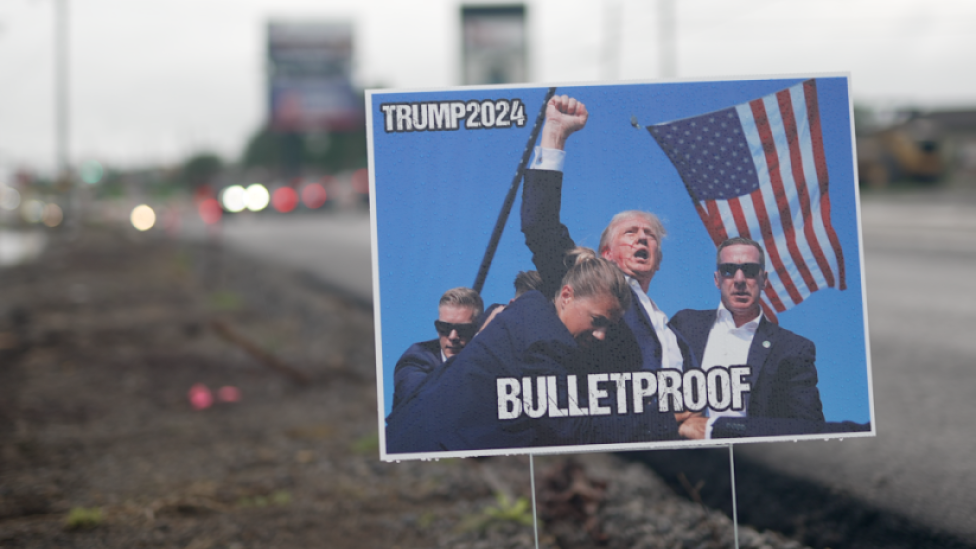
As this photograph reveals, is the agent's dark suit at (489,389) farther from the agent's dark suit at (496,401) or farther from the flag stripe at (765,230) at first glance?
the flag stripe at (765,230)

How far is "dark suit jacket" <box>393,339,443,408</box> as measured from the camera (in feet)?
8.84

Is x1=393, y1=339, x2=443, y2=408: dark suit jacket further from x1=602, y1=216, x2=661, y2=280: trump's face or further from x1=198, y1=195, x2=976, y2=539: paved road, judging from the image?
x1=198, y1=195, x2=976, y2=539: paved road

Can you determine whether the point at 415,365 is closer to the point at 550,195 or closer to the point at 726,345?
the point at 550,195

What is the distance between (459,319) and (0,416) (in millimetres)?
4799

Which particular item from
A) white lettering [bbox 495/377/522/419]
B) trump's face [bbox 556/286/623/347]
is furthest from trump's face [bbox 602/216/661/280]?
white lettering [bbox 495/377/522/419]

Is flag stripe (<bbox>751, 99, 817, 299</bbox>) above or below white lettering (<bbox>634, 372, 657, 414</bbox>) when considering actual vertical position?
above

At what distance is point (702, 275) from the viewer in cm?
272

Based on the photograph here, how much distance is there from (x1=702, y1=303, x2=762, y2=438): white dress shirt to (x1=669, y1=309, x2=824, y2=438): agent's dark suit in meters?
0.01

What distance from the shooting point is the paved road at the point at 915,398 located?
4.11 meters

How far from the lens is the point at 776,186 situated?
9.04 ft

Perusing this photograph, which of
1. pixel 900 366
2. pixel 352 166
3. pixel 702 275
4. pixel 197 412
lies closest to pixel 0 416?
pixel 197 412

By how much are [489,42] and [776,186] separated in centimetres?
4147

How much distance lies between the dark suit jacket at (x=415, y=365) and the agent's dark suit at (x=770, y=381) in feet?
2.37

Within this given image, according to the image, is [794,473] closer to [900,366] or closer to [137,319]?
[900,366]
